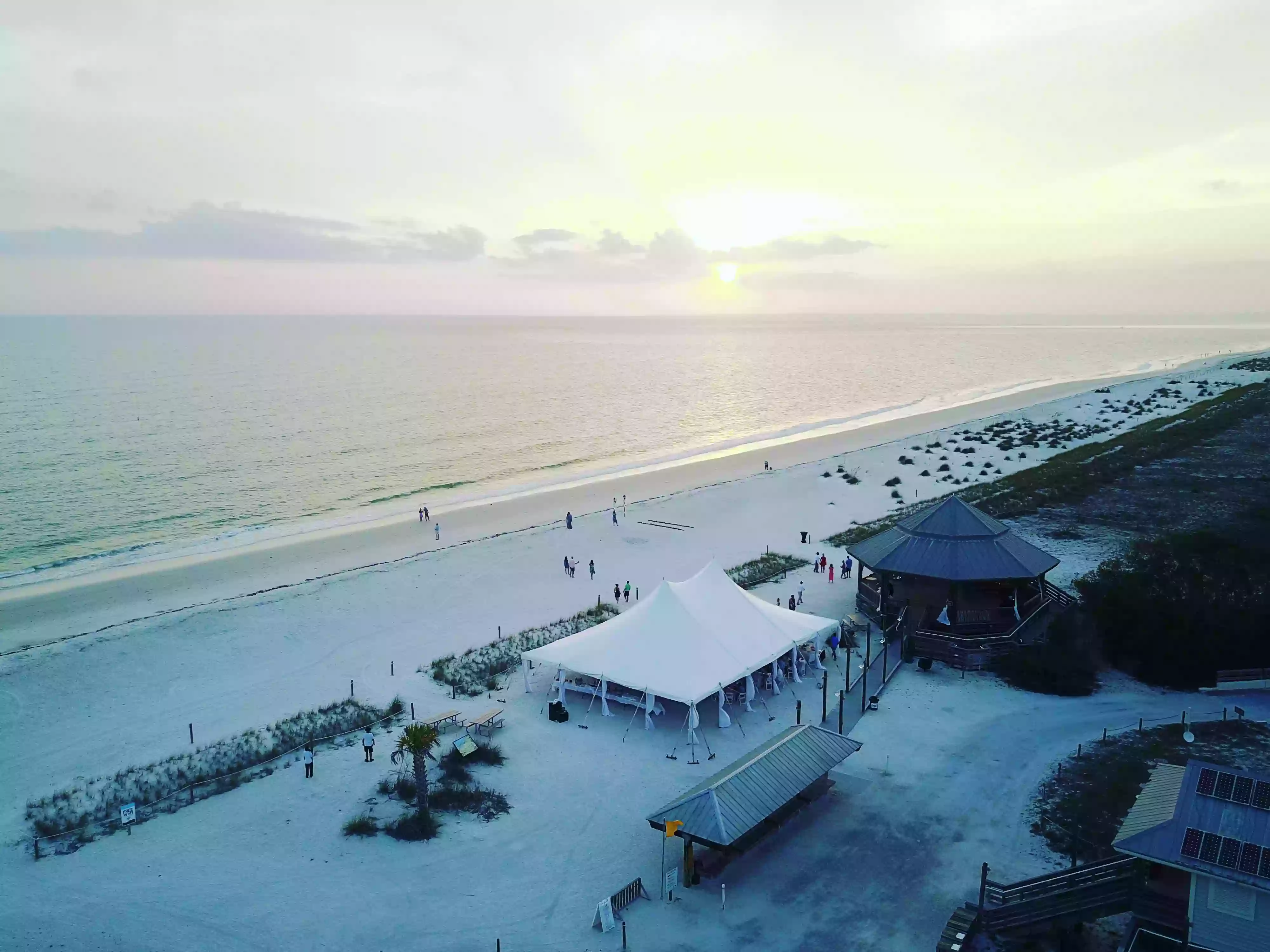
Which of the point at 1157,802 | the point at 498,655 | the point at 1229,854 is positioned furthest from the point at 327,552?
the point at 1229,854

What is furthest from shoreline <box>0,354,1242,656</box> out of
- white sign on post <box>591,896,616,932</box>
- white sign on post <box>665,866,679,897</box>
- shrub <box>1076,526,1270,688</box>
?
shrub <box>1076,526,1270,688</box>

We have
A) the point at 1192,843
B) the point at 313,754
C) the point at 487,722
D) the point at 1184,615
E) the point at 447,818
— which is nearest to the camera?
the point at 1192,843

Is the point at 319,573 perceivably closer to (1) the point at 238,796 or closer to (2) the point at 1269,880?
(1) the point at 238,796

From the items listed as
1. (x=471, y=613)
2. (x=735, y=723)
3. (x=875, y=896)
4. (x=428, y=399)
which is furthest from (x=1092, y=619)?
(x=428, y=399)

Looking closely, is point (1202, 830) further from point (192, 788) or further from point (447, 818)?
point (192, 788)

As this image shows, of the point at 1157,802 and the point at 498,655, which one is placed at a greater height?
the point at 1157,802

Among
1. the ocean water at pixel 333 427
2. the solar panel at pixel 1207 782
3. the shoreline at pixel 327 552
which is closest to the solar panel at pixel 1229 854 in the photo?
the solar panel at pixel 1207 782

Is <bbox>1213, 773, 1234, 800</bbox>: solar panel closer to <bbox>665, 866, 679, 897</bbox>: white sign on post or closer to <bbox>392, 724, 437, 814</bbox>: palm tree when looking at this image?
<bbox>665, 866, 679, 897</bbox>: white sign on post

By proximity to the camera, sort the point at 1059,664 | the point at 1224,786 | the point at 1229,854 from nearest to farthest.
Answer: the point at 1229,854 < the point at 1224,786 < the point at 1059,664
